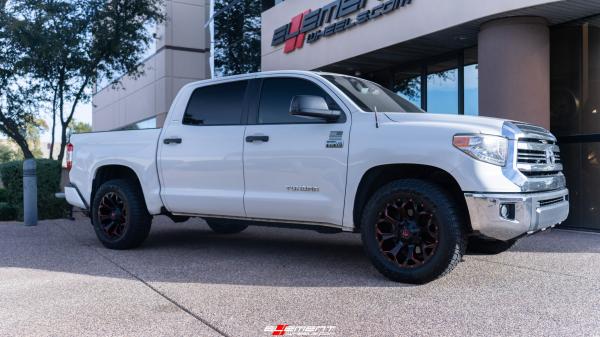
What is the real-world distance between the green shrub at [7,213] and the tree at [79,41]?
4904 millimetres

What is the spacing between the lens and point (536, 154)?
5035 millimetres

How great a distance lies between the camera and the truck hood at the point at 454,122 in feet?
15.4

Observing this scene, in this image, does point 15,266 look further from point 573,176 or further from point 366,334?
point 573,176

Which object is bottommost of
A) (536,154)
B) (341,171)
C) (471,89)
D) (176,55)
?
(341,171)

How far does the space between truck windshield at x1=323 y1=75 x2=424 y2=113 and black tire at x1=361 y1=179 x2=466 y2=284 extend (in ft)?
2.94

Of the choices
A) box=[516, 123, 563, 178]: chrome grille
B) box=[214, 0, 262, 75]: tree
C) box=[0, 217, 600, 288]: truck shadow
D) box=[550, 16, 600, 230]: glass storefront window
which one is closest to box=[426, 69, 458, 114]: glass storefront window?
box=[550, 16, 600, 230]: glass storefront window

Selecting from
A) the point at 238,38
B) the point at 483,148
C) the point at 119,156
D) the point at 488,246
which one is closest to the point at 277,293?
the point at 483,148

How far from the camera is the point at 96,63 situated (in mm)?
16578

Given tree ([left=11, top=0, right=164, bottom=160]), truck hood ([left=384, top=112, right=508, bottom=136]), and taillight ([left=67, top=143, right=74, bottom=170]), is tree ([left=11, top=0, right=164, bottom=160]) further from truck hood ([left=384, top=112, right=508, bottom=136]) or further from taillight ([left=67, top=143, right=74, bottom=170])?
truck hood ([left=384, top=112, right=508, bottom=136])

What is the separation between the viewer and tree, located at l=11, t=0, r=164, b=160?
584 inches

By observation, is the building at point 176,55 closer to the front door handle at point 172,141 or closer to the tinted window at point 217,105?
the tinted window at point 217,105

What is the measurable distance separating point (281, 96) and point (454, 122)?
187 cm

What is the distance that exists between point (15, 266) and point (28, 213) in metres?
4.45

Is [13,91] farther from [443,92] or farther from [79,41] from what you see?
[443,92]
